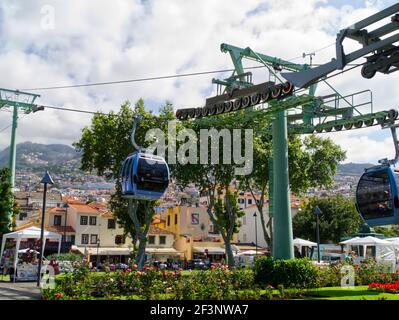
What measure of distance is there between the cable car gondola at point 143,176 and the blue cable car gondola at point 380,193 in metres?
7.87

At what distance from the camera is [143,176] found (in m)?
17.2

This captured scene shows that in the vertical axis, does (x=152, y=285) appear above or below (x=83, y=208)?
below

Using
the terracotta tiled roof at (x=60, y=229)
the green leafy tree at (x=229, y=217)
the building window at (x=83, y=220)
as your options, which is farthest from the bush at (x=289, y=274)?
the building window at (x=83, y=220)

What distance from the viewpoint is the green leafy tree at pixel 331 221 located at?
61.7 m

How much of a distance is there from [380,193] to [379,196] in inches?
4.9

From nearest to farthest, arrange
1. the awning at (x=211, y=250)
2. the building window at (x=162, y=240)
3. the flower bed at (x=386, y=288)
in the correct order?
1. the flower bed at (x=386, y=288)
2. the building window at (x=162, y=240)
3. the awning at (x=211, y=250)

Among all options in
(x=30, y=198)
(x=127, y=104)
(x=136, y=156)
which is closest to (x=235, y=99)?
(x=136, y=156)

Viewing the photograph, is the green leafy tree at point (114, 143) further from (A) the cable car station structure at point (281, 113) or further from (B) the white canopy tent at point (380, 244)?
(B) the white canopy tent at point (380, 244)

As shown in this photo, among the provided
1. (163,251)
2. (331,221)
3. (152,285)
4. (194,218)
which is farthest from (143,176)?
(194,218)

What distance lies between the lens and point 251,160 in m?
35.3

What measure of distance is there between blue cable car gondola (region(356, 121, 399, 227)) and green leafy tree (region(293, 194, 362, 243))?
147ft

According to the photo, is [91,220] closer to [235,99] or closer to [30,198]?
[30,198]

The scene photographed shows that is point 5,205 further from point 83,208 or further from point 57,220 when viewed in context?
point 57,220
